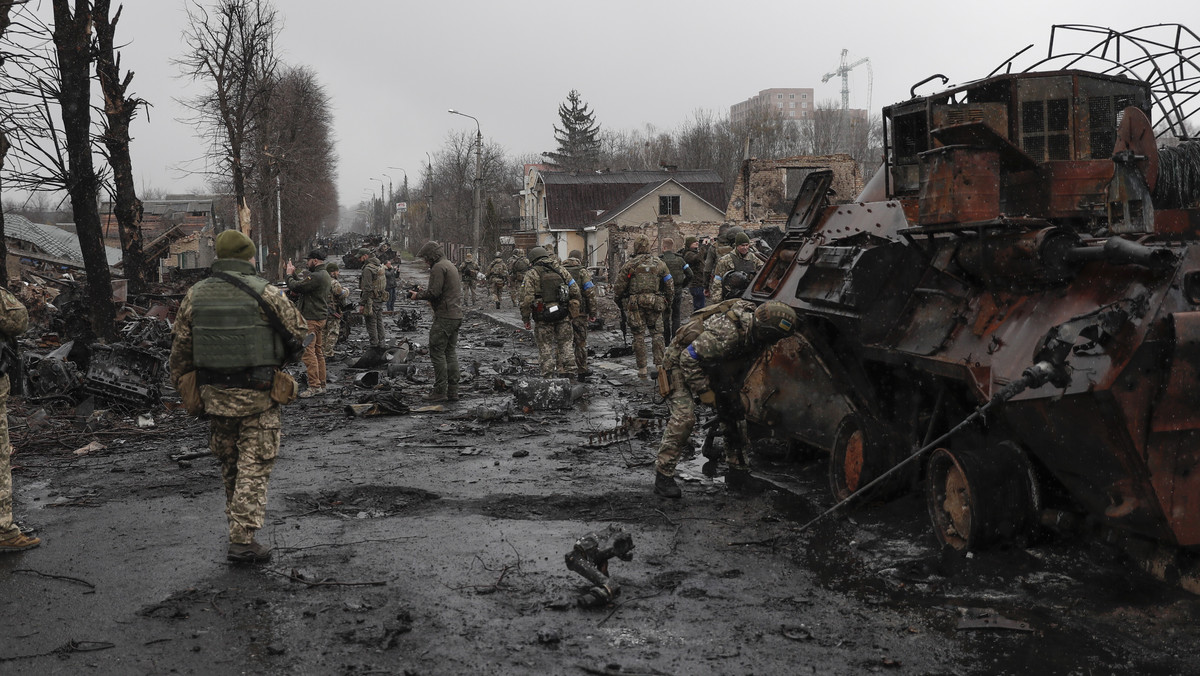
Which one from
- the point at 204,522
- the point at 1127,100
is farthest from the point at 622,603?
the point at 1127,100

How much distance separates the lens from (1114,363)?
4.26 meters

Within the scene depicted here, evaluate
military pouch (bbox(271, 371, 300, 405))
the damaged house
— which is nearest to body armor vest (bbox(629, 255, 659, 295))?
military pouch (bbox(271, 371, 300, 405))

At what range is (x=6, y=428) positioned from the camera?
18.6 feet

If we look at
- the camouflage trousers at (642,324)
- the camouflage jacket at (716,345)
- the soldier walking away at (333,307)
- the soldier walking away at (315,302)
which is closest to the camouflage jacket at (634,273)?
the camouflage trousers at (642,324)

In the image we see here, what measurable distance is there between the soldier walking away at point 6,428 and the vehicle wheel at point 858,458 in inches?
199

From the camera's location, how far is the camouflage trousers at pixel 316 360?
12.1 metres

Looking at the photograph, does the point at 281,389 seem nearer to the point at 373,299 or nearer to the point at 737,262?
the point at 737,262

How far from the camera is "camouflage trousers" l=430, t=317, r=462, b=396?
1120cm

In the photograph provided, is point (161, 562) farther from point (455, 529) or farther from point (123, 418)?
point (123, 418)

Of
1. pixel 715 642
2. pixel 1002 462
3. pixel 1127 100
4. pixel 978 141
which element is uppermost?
pixel 1127 100

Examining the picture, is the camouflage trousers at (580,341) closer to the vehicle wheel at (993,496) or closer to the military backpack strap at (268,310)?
the military backpack strap at (268,310)

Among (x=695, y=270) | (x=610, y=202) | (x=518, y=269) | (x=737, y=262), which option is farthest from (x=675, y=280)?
(x=610, y=202)

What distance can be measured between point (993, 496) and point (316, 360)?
9382mm

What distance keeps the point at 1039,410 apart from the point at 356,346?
1550cm
